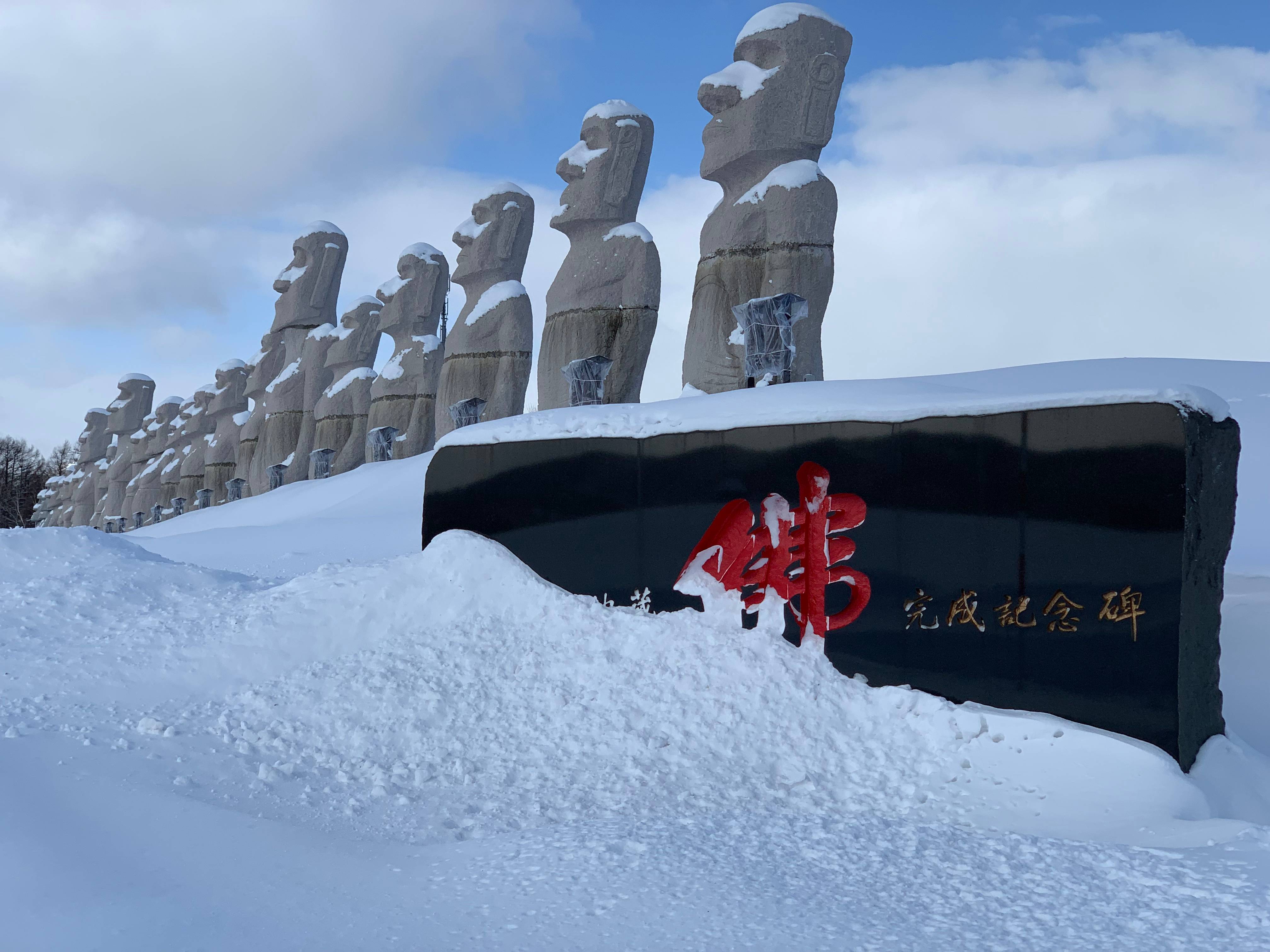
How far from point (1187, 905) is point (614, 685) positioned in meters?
2.21

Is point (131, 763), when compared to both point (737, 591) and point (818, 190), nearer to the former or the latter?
point (737, 591)

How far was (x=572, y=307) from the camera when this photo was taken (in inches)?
421

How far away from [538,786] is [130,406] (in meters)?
27.8

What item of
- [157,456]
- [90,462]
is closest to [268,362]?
[157,456]

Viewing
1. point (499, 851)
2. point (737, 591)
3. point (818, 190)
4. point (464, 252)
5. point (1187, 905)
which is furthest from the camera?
point (464, 252)

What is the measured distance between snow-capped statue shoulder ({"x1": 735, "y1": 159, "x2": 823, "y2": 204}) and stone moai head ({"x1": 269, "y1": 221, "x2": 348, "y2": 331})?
10248 millimetres

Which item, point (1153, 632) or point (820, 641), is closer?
point (1153, 632)

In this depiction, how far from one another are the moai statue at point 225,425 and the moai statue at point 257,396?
87 centimetres

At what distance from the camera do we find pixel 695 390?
9.22 metres

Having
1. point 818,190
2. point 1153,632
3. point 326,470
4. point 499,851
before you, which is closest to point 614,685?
point 499,851

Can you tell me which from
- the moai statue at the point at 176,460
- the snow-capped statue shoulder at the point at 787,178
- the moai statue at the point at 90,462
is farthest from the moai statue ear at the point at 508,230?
the moai statue at the point at 90,462

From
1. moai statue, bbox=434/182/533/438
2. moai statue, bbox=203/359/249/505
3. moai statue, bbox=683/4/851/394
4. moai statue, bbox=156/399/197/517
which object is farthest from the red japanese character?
moai statue, bbox=156/399/197/517

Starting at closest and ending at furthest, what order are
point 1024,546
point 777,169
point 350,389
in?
1. point 1024,546
2. point 777,169
3. point 350,389

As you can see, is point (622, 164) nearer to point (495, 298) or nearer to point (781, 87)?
point (781, 87)
